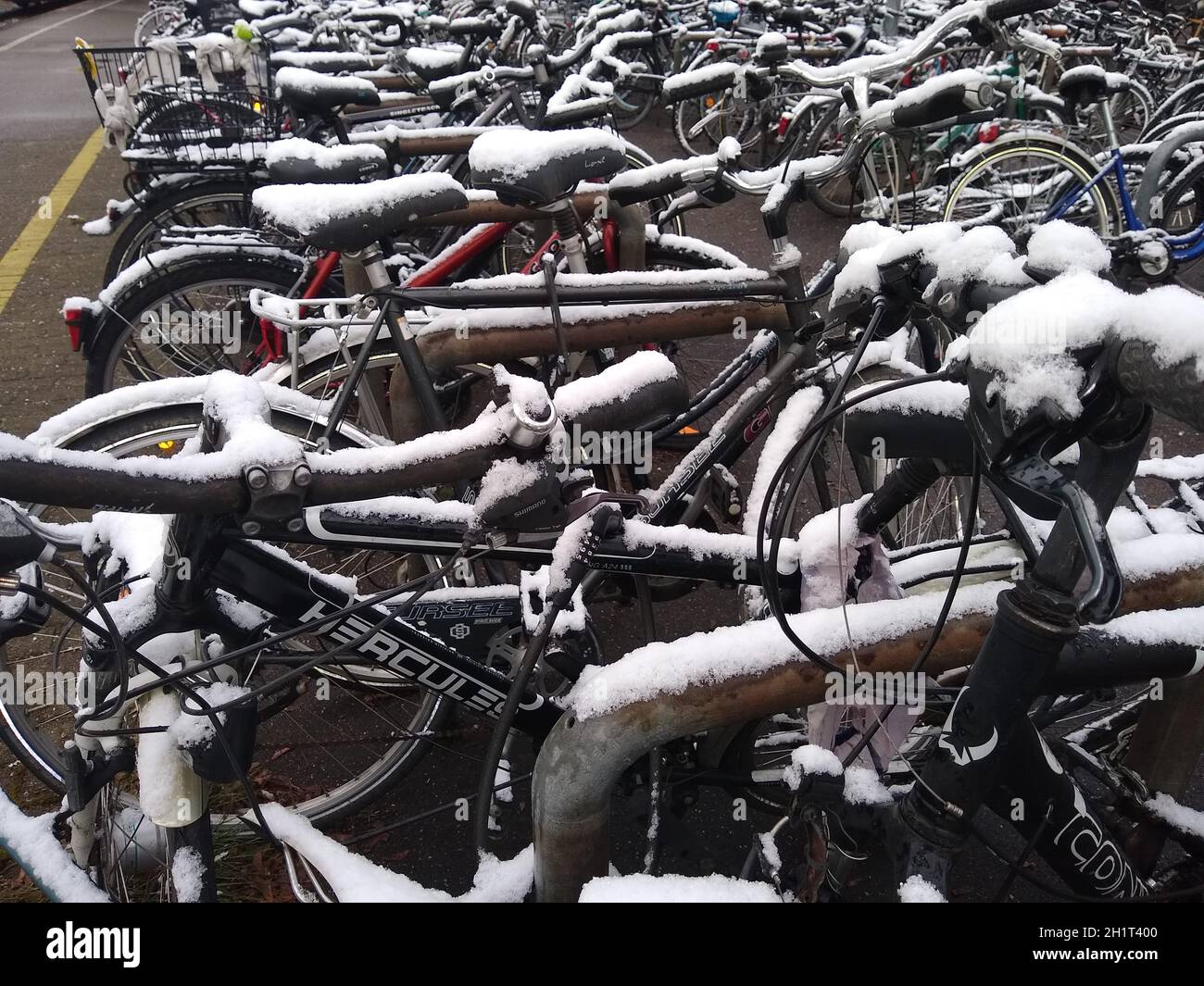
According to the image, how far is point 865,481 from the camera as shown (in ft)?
9.57

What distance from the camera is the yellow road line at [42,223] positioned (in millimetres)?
5613

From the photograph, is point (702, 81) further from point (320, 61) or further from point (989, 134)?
point (989, 134)

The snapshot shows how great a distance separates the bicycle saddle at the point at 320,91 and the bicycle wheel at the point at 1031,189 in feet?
11.0

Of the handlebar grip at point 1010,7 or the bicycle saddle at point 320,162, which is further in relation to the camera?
the handlebar grip at point 1010,7

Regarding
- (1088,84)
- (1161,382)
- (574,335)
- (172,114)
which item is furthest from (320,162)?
(1088,84)

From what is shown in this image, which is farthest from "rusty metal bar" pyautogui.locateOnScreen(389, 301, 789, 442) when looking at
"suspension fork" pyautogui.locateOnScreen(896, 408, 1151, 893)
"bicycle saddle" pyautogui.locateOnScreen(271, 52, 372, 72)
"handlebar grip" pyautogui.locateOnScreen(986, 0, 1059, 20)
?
"bicycle saddle" pyautogui.locateOnScreen(271, 52, 372, 72)

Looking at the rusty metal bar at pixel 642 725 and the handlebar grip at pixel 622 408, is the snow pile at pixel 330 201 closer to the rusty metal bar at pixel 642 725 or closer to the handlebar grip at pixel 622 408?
the handlebar grip at pixel 622 408

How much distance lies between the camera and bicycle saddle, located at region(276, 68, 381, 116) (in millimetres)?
3484

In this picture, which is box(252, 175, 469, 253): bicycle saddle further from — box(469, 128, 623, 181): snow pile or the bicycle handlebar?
the bicycle handlebar

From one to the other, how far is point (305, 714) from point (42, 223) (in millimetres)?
5483

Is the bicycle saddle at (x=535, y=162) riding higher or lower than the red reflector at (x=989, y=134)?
higher

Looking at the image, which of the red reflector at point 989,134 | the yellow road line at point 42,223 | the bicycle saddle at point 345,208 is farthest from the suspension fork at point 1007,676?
the yellow road line at point 42,223

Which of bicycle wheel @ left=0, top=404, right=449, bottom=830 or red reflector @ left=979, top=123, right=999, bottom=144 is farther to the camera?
red reflector @ left=979, top=123, right=999, bottom=144

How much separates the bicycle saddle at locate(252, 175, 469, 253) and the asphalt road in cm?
149
